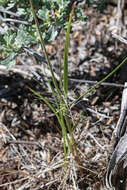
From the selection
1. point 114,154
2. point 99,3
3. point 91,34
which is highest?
point 99,3

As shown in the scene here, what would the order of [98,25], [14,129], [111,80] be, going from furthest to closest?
[98,25] < [111,80] < [14,129]

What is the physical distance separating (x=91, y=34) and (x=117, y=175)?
1.62 metres

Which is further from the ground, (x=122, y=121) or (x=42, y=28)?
(x=42, y=28)

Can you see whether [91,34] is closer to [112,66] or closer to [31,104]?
[112,66]

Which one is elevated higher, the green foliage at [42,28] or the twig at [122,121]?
the green foliage at [42,28]

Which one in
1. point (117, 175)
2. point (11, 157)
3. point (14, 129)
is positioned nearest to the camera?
point (117, 175)

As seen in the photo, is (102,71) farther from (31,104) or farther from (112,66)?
(31,104)

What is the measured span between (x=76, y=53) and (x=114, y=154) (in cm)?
135

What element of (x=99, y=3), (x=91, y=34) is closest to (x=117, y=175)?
(x=99, y=3)

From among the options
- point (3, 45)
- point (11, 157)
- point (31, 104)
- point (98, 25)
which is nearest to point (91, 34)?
point (98, 25)

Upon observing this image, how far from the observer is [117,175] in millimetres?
1566

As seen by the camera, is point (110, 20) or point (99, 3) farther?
point (110, 20)

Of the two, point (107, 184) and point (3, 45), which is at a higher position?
point (3, 45)

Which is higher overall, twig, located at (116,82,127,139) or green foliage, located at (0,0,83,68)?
green foliage, located at (0,0,83,68)
